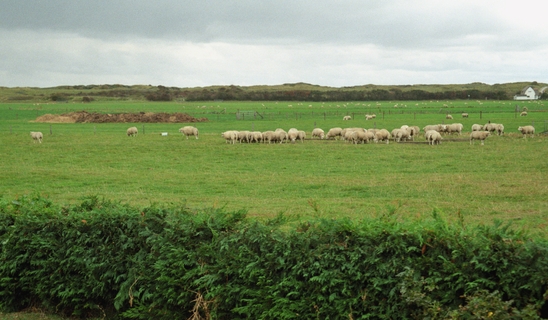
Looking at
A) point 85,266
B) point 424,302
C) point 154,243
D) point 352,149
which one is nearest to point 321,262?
point 424,302

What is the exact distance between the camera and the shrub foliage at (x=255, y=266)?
240 inches

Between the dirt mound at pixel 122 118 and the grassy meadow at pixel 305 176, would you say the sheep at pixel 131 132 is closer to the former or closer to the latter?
the grassy meadow at pixel 305 176

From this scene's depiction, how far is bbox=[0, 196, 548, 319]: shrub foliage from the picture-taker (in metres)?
6.10

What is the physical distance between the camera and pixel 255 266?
7137 mm

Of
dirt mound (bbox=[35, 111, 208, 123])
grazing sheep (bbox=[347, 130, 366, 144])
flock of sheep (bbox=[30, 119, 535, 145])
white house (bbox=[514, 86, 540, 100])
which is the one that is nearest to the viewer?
flock of sheep (bbox=[30, 119, 535, 145])

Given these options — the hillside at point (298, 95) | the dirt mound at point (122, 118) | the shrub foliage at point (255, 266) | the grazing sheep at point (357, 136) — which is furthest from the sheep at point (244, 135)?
the hillside at point (298, 95)

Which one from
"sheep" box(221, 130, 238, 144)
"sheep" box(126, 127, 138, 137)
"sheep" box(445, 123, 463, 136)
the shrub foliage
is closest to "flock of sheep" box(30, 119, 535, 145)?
"sheep" box(221, 130, 238, 144)

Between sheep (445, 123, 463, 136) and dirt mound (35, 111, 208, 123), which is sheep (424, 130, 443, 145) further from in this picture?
dirt mound (35, 111, 208, 123)

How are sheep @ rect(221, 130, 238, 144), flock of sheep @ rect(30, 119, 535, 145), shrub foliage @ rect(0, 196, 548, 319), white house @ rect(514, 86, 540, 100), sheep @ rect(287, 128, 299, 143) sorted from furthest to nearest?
white house @ rect(514, 86, 540, 100) < sheep @ rect(221, 130, 238, 144) < sheep @ rect(287, 128, 299, 143) < flock of sheep @ rect(30, 119, 535, 145) < shrub foliage @ rect(0, 196, 548, 319)

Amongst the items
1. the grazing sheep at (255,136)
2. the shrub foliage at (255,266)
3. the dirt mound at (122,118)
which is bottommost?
the dirt mound at (122,118)

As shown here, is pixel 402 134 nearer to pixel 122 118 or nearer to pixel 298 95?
pixel 122 118

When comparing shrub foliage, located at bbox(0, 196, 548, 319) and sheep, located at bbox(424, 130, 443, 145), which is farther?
sheep, located at bbox(424, 130, 443, 145)

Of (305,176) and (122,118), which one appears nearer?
(305,176)

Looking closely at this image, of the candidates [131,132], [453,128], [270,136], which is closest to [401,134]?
[453,128]
